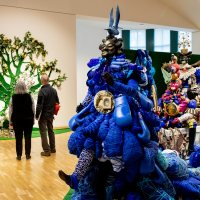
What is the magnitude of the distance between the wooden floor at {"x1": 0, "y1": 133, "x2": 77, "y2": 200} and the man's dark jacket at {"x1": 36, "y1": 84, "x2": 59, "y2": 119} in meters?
0.72

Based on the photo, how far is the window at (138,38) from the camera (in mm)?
15217

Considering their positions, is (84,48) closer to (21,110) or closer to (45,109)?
(45,109)

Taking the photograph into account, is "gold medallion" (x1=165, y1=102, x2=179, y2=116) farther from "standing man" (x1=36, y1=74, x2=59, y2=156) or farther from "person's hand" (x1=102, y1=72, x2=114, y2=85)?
"person's hand" (x1=102, y1=72, x2=114, y2=85)

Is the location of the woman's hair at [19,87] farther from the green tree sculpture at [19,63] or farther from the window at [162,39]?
the window at [162,39]

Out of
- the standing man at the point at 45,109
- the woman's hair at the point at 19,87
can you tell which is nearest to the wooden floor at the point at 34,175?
the standing man at the point at 45,109

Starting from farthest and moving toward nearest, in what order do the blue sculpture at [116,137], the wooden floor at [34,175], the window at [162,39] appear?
1. the window at [162,39]
2. the wooden floor at [34,175]
3. the blue sculpture at [116,137]

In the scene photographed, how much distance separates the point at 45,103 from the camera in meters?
6.46

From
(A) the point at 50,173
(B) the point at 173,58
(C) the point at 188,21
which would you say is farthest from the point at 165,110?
(C) the point at 188,21

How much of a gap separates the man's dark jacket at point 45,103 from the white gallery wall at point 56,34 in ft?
12.5

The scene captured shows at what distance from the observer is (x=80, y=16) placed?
11.1m

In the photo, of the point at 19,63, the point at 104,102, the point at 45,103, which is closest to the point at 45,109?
the point at 45,103

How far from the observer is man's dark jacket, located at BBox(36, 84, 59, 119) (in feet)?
21.1

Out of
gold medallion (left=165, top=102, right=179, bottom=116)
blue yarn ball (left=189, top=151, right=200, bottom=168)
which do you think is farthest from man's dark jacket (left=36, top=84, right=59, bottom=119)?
blue yarn ball (left=189, top=151, right=200, bottom=168)

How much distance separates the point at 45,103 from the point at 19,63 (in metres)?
3.68
